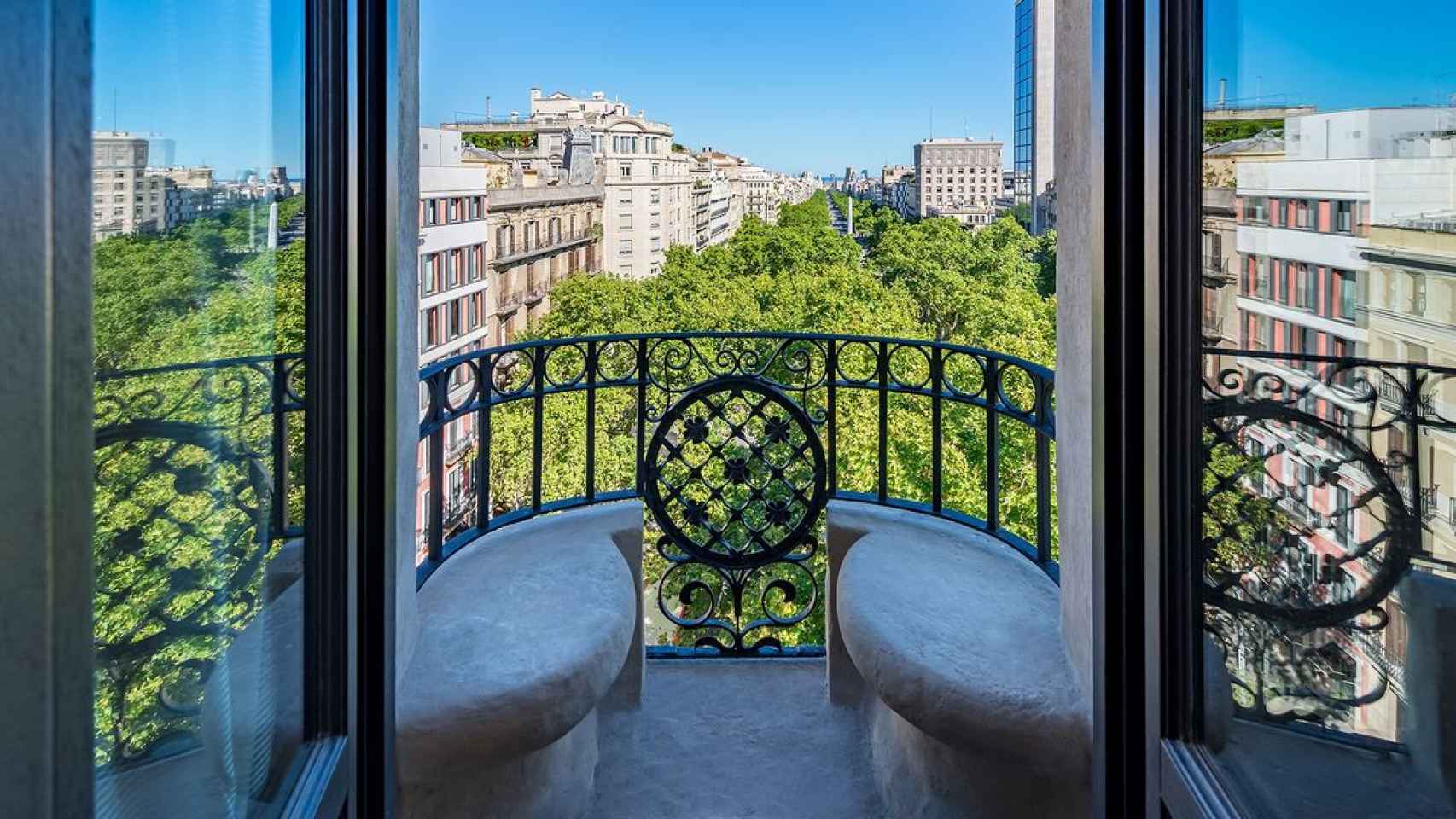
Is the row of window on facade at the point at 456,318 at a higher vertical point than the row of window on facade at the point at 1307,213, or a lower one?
higher

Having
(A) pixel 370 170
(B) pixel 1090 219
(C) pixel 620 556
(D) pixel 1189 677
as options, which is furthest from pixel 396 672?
(B) pixel 1090 219

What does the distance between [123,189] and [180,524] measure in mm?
276

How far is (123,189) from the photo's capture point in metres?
0.60

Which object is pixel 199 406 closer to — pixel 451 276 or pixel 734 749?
pixel 734 749

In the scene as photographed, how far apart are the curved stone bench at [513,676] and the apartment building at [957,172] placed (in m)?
40.9

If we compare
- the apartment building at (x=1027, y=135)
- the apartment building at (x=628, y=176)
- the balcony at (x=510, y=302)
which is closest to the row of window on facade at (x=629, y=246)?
the apartment building at (x=628, y=176)

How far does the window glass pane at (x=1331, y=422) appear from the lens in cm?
66

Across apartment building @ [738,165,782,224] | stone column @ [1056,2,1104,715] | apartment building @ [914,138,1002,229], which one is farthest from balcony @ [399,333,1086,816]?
apartment building @ [738,165,782,224]

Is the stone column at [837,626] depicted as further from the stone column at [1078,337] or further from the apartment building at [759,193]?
the apartment building at [759,193]

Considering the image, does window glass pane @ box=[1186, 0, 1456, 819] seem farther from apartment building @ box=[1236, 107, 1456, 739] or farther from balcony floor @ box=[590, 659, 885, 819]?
balcony floor @ box=[590, 659, 885, 819]

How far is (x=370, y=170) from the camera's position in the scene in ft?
4.01

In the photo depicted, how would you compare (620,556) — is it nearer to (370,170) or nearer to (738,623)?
(738,623)

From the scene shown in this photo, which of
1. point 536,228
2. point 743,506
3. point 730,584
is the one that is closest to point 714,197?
point 536,228

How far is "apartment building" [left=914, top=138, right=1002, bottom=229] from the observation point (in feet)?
138
